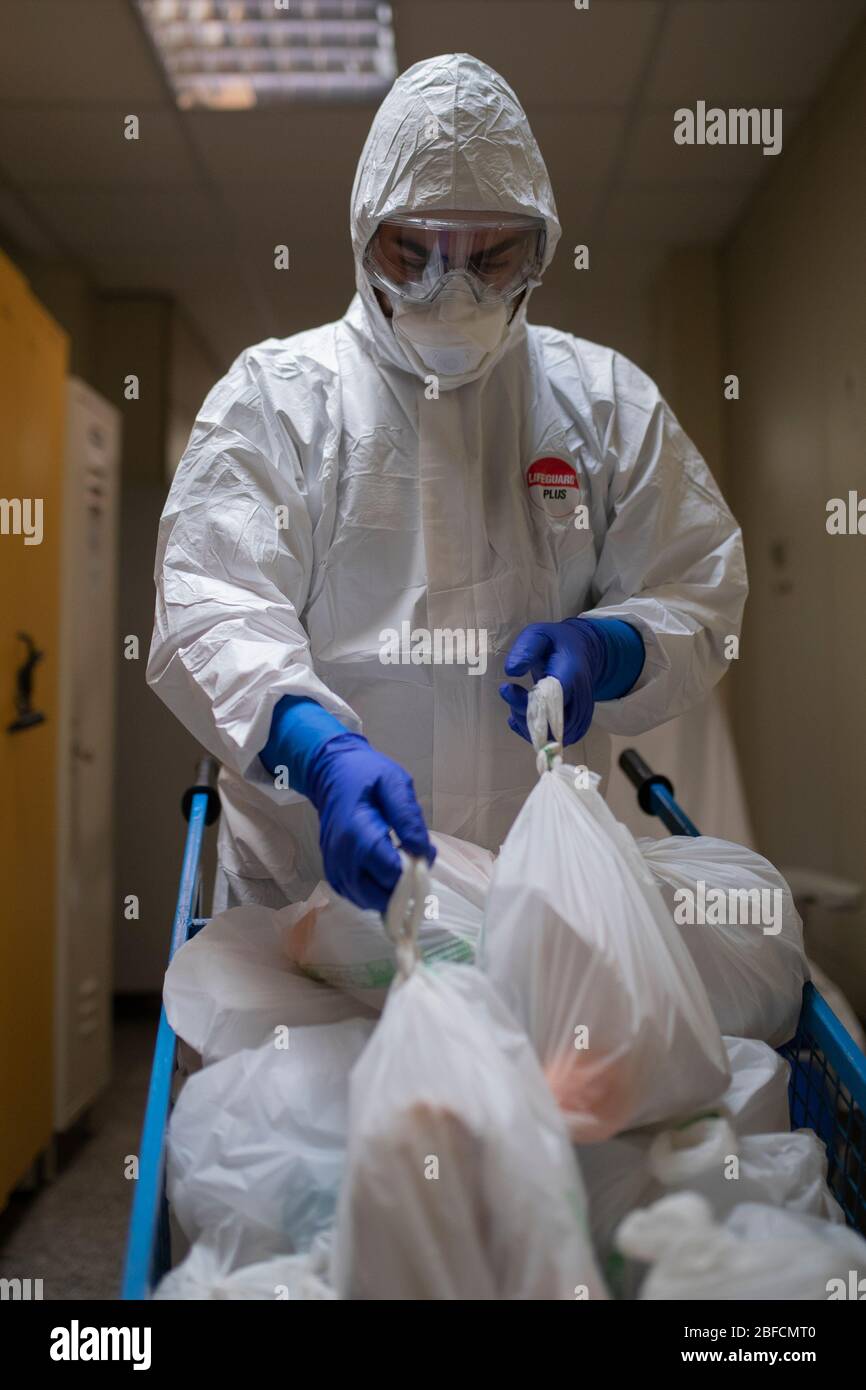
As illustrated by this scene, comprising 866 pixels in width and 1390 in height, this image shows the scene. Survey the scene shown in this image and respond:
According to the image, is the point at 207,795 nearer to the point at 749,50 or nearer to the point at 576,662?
the point at 576,662

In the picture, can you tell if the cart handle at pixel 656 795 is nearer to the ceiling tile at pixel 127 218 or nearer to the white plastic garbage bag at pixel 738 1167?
the white plastic garbage bag at pixel 738 1167

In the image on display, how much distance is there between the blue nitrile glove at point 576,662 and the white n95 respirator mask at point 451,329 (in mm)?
329

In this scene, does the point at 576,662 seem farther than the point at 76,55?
No

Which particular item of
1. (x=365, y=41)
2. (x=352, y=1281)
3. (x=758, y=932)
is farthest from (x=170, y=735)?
(x=352, y=1281)

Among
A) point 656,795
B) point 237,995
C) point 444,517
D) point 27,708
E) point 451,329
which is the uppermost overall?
point 451,329

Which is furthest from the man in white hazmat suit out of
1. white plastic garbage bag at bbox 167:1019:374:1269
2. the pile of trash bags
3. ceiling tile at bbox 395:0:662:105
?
ceiling tile at bbox 395:0:662:105

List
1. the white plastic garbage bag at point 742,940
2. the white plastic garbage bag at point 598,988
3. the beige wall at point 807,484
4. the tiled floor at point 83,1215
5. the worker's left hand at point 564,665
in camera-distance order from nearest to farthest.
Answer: the white plastic garbage bag at point 598,988 < the white plastic garbage bag at point 742,940 < the worker's left hand at point 564,665 < the tiled floor at point 83,1215 < the beige wall at point 807,484

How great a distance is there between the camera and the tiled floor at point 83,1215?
6.78 feet

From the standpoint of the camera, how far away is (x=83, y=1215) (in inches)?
91.0

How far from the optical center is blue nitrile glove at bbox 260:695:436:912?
0.88 m

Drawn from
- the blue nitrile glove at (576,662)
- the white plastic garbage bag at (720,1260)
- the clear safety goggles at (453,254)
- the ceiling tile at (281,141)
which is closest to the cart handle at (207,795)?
the blue nitrile glove at (576,662)

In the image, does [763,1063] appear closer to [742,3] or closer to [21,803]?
[21,803]

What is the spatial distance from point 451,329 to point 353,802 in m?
0.61

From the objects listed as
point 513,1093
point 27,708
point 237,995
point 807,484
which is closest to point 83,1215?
point 27,708
